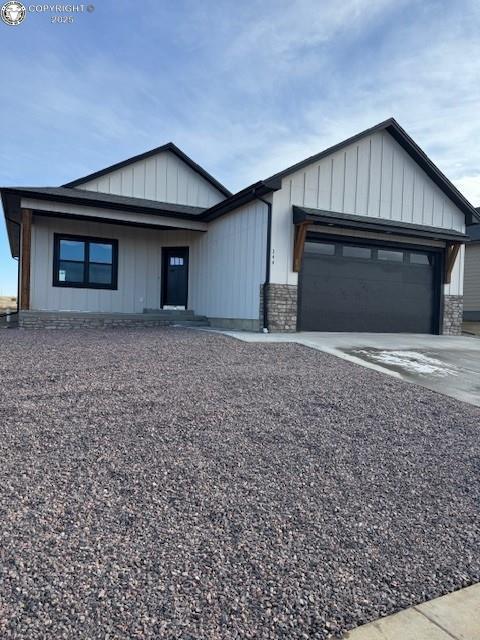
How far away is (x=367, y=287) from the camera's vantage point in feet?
37.8

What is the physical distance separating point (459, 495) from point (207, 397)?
244cm

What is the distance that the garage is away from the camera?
10.9 metres

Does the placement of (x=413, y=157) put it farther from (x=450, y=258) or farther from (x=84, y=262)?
(x=84, y=262)

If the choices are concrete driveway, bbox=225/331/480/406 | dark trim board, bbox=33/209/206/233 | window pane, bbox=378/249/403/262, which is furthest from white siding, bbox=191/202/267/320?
window pane, bbox=378/249/403/262

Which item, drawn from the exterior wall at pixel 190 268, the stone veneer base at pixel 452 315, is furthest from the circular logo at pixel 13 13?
the stone veneer base at pixel 452 315

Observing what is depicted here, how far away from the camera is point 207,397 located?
4.40m

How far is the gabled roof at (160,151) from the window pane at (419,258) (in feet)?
21.7

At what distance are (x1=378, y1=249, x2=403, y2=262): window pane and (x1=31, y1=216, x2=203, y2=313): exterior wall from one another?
5779 millimetres

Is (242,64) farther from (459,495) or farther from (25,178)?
(459,495)

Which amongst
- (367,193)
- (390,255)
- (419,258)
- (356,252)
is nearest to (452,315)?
(419,258)

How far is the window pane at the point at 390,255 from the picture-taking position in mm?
11711

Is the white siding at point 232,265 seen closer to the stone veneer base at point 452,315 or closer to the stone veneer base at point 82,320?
the stone veneer base at point 82,320

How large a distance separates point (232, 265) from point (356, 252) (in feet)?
11.3

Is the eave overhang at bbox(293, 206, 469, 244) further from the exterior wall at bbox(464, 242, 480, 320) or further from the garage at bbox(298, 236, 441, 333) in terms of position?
the exterior wall at bbox(464, 242, 480, 320)
